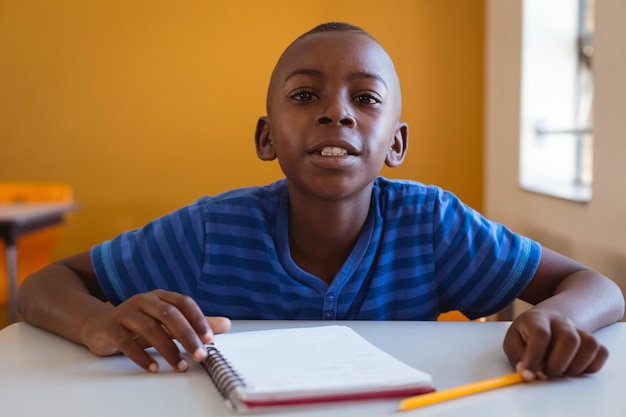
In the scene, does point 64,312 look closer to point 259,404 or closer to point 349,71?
point 259,404

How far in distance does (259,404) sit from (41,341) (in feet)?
1.44

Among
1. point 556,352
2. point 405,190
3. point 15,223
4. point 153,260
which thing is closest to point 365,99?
point 405,190

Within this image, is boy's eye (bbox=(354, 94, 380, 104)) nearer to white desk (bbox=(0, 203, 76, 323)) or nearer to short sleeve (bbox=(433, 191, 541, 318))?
short sleeve (bbox=(433, 191, 541, 318))

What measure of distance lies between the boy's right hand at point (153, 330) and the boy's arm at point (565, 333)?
338mm

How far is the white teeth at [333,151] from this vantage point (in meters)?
1.14

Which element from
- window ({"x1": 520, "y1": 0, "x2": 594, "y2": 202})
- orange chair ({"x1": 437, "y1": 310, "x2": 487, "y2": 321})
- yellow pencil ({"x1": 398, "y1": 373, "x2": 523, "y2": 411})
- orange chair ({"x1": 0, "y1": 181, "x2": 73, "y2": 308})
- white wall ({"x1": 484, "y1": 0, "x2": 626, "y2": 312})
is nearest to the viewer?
yellow pencil ({"x1": 398, "y1": 373, "x2": 523, "y2": 411})

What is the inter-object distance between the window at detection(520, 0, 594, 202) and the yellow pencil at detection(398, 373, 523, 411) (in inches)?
78.5

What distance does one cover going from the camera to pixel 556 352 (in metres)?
0.77

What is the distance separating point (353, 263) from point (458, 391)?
0.53 meters

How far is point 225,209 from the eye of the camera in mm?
1309

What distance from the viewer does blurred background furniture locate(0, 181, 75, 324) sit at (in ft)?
8.97

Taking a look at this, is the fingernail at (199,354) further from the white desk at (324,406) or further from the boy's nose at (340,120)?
the boy's nose at (340,120)

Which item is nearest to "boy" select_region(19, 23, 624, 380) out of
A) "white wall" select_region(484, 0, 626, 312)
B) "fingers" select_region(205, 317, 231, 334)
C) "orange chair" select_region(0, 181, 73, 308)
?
"fingers" select_region(205, 317, 231, 334)

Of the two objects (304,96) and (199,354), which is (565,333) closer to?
(199,354)
